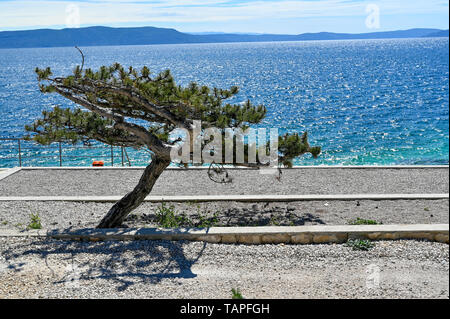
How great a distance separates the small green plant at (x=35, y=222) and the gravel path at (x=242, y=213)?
11 cm

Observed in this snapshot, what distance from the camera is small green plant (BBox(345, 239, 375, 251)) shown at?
568cm

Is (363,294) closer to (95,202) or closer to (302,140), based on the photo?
(302,140)

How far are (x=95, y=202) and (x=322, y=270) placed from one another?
4531mm

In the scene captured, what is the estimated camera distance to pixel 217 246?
19.5 feet

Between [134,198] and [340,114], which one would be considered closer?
[134,198]

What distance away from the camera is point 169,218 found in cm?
706

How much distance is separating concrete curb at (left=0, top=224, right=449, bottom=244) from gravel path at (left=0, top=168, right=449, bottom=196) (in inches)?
109

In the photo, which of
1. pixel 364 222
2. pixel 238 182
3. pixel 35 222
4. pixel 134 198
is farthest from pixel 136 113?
pixel 364 222

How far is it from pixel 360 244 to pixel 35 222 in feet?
14.2

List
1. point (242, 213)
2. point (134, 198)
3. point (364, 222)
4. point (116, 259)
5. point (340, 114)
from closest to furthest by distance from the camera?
point (116, 259)
point (364, 222)
point (134, 198)
point (242, 213)
point (340, 114)

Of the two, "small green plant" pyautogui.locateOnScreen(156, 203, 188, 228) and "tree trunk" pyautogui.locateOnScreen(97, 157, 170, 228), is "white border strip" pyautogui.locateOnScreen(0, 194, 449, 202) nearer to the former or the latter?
"small green plant" pyautogui.locateOnScreen(156, 203, 188, 228)

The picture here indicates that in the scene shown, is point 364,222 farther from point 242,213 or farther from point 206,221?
point 206,221
